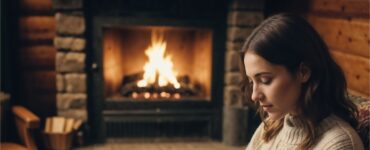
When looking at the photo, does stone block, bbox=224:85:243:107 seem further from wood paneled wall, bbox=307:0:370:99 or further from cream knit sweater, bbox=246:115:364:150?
cream knit sweater, bbox=246:115:364:150

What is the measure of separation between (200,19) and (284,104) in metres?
2.31

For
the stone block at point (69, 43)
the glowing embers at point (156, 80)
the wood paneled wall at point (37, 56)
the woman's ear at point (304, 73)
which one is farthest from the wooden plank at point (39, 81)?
the woman's ear at point (304, 73)

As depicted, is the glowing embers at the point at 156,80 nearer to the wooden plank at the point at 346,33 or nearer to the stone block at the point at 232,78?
the stone block at the point at 232,78

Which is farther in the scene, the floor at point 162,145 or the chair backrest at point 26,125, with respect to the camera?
the floor at point 162,145

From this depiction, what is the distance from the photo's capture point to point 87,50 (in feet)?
11.3

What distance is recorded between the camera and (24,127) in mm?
3045

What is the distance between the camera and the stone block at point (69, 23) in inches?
131

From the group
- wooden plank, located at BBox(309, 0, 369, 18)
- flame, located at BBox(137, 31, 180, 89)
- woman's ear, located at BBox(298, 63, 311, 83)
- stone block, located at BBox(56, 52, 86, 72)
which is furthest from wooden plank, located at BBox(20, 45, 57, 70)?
woman's ear, located at BBox(298, 63, 311, 83)

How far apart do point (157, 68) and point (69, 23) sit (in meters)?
0.73

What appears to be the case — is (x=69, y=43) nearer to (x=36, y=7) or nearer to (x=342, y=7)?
(x=36, y=7)

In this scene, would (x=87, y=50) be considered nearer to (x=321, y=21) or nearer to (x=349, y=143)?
(x=321, y=21)

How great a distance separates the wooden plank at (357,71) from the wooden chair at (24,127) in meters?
1.79

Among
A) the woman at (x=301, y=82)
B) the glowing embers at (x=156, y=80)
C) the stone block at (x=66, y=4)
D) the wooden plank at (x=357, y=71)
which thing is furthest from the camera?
the glowing embers at (x=156, y=80)

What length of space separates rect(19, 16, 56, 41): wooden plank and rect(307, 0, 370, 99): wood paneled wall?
74.1 inches
